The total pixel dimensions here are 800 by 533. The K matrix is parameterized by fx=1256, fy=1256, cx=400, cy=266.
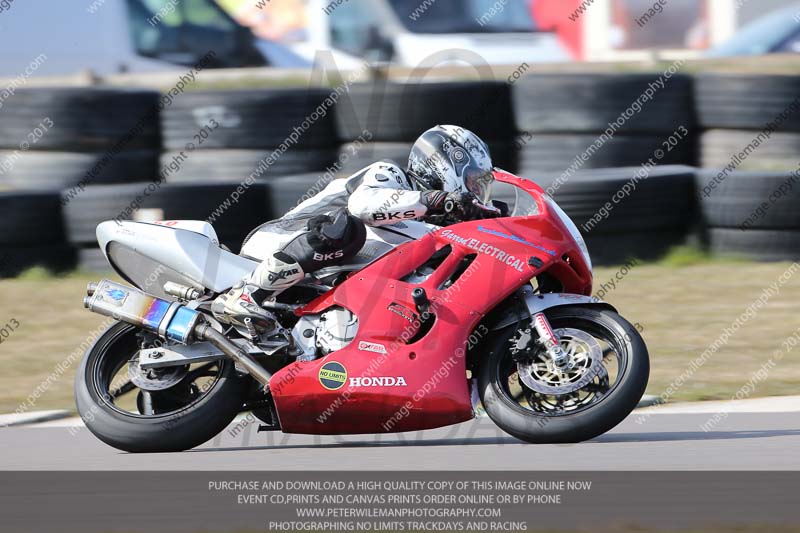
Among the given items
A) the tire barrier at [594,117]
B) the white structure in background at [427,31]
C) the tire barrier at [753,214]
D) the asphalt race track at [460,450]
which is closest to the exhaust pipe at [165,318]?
the asphalt race track at [460,450]

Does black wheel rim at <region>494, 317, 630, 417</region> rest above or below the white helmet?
below

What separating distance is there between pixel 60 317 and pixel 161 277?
4268 mm

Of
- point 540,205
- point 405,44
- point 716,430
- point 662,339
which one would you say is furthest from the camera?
point 405,44

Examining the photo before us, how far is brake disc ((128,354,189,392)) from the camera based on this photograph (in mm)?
5402

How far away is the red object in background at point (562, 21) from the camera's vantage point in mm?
19188

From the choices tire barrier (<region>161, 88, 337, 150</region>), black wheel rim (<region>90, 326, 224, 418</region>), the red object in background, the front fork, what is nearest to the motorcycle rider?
black wheel rim (<region>90, 326, 224, 418</region>)

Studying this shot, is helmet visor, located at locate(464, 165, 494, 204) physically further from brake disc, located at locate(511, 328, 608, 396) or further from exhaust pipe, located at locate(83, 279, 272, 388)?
exhaust pipe, located at locate(83, 279, 272, 388)

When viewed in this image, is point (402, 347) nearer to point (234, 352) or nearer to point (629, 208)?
point (234, 352)

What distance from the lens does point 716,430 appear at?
569 centimetres

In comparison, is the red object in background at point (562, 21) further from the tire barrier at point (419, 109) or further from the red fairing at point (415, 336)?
the red fairing at point (415, 336)

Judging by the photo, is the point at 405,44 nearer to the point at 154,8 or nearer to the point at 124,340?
the point at 154,8

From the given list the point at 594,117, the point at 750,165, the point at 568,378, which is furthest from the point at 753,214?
the point at 568,378

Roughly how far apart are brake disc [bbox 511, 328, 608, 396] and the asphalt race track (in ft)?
0.80
